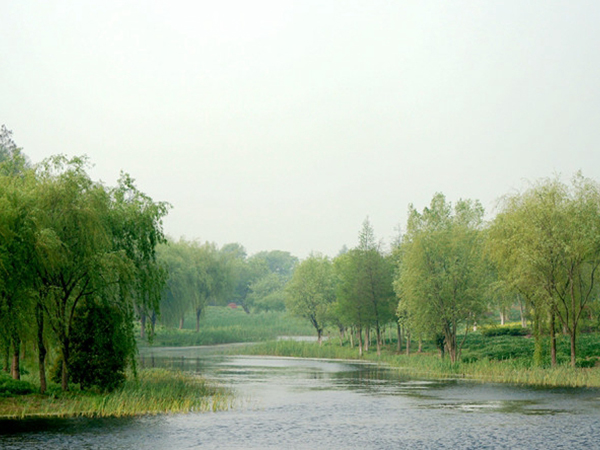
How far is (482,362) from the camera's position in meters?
57.4

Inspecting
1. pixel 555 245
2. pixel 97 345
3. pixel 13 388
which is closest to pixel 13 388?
pixel 13 388

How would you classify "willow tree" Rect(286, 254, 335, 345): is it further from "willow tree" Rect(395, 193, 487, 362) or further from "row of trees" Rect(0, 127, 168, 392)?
"row of trees" Rect(0, 127, 168, 392)

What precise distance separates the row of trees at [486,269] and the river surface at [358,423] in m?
9.47

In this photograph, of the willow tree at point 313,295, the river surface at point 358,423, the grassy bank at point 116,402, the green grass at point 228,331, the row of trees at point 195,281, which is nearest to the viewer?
the river surface at point 358,423

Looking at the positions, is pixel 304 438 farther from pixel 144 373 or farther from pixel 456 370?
pixel 456 370

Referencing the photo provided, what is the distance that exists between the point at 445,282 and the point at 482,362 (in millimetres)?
8014

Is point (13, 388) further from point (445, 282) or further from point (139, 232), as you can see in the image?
point (445, 282)

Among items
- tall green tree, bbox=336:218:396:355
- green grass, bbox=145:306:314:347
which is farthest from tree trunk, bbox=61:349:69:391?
green grass, bbox=145:306:314:347

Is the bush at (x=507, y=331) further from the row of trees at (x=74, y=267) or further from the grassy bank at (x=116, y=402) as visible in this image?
the row of trees at (x=74, y=267)

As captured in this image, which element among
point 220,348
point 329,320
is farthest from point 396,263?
point 220,348

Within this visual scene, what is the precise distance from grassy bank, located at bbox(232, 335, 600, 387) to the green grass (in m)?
16.3

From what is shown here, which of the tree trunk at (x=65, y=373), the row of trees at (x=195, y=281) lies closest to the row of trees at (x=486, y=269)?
the row of trees at (x=195, y=281)

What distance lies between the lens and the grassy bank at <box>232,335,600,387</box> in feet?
154

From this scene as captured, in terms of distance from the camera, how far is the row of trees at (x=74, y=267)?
32.4 m
